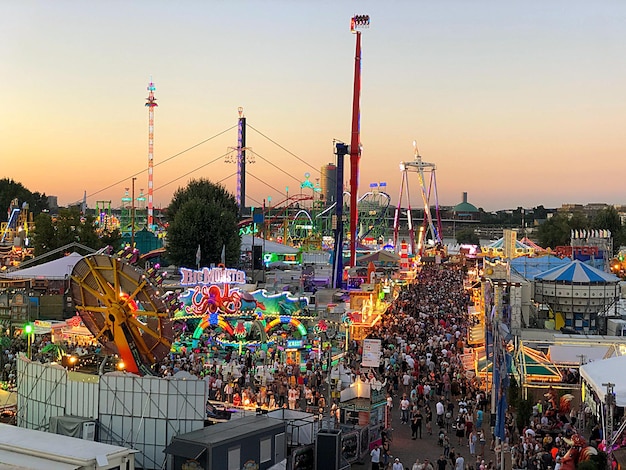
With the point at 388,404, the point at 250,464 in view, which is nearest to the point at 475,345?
the point at 388,404

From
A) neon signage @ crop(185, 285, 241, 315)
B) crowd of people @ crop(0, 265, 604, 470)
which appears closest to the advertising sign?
crowd of people @ crop(0, 265, 604, 470)

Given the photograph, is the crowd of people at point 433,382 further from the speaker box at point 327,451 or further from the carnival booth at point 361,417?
the speaker box at point 327,451

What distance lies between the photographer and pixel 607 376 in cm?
1572

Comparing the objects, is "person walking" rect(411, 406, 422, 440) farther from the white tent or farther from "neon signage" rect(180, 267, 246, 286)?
"neon signage" rect(180, 267, 246, 286)

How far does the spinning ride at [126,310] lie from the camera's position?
15.3 meters

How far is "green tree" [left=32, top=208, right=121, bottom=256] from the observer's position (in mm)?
48844

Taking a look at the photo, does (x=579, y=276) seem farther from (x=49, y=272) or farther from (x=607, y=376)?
(x=49, y=272)

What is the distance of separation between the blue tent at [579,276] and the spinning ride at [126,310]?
67.5 feet

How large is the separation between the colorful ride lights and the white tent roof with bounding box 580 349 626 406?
38.2 m

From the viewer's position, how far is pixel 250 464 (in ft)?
Answer: 39.7

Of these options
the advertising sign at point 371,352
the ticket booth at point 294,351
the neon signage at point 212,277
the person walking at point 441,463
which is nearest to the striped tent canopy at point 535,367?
the advertising sign at point 371,352

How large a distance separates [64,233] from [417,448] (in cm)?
3845

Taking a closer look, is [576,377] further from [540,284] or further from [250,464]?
[540,284]

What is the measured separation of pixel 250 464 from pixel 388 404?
6.24m
